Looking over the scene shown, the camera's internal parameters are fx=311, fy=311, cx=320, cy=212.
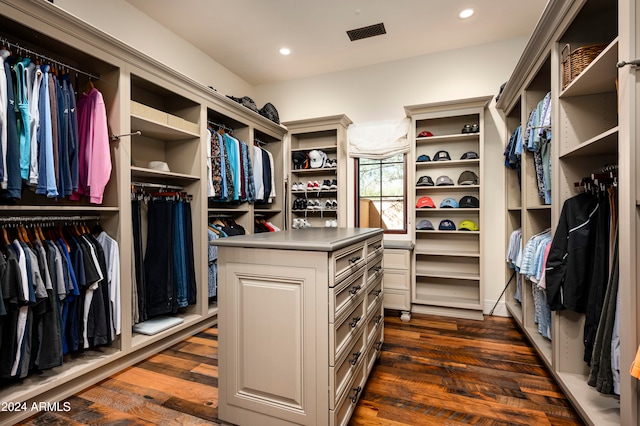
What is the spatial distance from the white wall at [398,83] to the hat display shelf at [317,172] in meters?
0.22

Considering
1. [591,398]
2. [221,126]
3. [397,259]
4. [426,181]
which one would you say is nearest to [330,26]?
[221,126]

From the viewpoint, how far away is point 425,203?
3557mm

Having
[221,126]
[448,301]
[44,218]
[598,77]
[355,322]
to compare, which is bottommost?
[448,301]

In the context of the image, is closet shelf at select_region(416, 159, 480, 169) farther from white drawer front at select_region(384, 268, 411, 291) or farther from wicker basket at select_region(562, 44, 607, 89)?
wicker basket at select_region(562, 44, 607, 89)

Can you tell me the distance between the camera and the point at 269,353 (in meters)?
1.46

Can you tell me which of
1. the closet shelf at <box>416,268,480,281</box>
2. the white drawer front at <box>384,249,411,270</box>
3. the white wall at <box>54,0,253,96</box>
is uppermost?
the white wall at <box>54,0,253,96</box>

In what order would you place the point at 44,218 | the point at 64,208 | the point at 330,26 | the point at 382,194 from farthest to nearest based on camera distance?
1. the point at 382,194
2. the point at 330,26
3. the point at 44,218
4. the point at 64,208

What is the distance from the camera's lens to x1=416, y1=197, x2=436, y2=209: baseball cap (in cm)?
354

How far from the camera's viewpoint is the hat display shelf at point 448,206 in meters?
3.34

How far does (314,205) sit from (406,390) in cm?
258

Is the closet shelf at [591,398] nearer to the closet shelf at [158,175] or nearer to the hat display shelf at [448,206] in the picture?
the hat display shelf at [448,206]

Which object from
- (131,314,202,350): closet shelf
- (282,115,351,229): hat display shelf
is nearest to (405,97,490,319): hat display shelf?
(282,115,351,229): hat display shelf

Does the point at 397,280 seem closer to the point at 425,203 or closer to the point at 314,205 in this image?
the point at 425,203

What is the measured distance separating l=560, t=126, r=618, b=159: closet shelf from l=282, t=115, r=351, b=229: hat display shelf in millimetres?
2472
